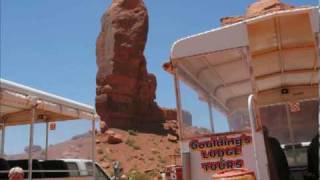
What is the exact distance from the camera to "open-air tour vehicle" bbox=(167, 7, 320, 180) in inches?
218

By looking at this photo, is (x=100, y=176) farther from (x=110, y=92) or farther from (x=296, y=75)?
(x=110, y=92)

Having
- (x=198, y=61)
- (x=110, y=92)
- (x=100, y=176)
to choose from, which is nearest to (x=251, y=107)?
(x=198, y=61)

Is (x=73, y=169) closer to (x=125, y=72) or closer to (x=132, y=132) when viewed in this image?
(x=132, y=132)

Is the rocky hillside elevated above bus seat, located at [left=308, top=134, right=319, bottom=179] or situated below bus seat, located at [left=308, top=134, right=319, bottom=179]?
above

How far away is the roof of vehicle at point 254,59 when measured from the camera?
19.0 ft

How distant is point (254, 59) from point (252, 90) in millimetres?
2286

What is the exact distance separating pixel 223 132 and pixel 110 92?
55492mm

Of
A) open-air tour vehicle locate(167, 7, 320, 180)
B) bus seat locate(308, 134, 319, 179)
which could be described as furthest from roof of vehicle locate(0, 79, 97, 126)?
bus seat locate(308, 134, 319, 179)

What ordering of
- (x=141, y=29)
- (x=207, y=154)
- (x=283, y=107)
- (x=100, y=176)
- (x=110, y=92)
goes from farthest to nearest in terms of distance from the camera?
(x=141, y=29), (x=110, y=92), (x=100, y=176), (x=283, y=107), (x=207, y=154)

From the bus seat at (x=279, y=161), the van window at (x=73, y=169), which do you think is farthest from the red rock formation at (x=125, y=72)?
the bus seat at (x=279, y=161)

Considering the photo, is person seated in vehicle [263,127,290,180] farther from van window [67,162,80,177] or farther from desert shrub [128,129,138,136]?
desert shrub [128,129,138,136]

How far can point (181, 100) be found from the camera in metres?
6.25

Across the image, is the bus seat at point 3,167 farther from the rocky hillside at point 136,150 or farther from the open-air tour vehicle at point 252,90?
the rocky hillside at point 136,150

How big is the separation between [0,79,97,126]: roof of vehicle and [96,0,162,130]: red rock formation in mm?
46373
